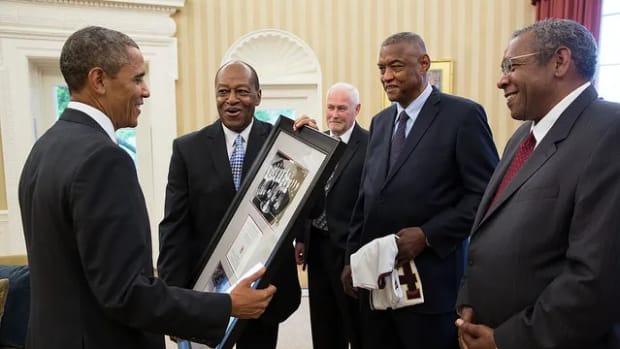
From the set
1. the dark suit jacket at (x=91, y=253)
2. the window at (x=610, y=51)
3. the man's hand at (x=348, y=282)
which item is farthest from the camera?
the window at (x=610, y=51)

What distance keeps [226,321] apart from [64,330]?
15.2 inches

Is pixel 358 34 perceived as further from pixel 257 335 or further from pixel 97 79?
pixel 97 79

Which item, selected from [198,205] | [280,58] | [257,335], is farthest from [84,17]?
[257,335]

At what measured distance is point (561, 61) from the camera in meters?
1.32

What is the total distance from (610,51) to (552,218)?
12.7ft

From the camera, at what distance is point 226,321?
4.03 ft

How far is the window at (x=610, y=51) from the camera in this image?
162 inches

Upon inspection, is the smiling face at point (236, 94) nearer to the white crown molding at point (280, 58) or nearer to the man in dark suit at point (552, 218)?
the man in dark suit at point (552, 218)

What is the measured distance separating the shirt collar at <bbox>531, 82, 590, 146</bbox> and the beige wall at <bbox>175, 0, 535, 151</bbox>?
3520mm

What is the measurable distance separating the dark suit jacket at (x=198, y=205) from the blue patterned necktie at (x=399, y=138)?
551 mm

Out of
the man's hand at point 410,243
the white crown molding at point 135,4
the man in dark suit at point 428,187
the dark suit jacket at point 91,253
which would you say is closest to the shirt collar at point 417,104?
the man in dark suit at point 428,187

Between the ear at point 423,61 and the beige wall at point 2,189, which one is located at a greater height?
the ear at point 423,61

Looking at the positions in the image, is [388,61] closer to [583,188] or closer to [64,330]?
Result: [583,188]

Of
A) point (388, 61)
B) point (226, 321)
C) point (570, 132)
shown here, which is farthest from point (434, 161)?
point (226, 321)
